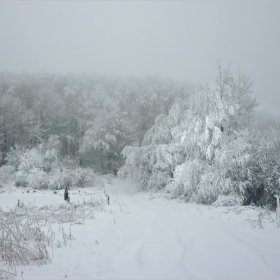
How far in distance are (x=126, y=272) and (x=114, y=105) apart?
30955 millimetres

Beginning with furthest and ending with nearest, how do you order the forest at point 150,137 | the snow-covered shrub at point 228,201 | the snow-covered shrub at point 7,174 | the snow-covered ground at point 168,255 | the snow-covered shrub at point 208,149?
the snow-covered shrub at point 7,174 → the forest at point 150,137 → the snow-covered shrub at point 208,149 → the snow-covered shrub at point 228,201 → the snow-covered ground at point 168,255

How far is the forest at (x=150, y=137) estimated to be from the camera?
37.7ft

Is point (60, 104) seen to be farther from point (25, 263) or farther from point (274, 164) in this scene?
point (25, 263)

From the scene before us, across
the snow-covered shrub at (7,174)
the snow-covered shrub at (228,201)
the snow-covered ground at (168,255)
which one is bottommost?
the snow-covered shrub at (7,174)

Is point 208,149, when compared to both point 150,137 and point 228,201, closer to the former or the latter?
point 228,201

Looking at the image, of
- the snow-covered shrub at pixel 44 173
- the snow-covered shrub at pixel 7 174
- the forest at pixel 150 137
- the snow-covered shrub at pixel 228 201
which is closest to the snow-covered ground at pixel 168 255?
the snow-covered shrub at pixel 228 201

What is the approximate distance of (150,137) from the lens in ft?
65.6

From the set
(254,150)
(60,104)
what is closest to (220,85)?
(254,150)

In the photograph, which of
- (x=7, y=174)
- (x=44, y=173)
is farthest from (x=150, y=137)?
(x=7, y=174)

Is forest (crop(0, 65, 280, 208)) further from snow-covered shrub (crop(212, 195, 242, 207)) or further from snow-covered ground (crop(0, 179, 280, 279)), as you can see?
snow-covered ground (crop(0, 179, 280, 279))

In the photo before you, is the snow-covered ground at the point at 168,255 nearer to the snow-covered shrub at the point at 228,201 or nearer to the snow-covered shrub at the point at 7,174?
the snow-covered shrub at the point at 228,201

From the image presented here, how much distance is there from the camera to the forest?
452 inches

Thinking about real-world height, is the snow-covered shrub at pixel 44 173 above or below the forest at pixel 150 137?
below

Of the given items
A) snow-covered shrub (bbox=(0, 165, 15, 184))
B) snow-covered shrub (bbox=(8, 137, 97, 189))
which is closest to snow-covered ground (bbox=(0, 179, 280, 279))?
snow-covered shrub (bbox=(8, 137, 97, 189))
